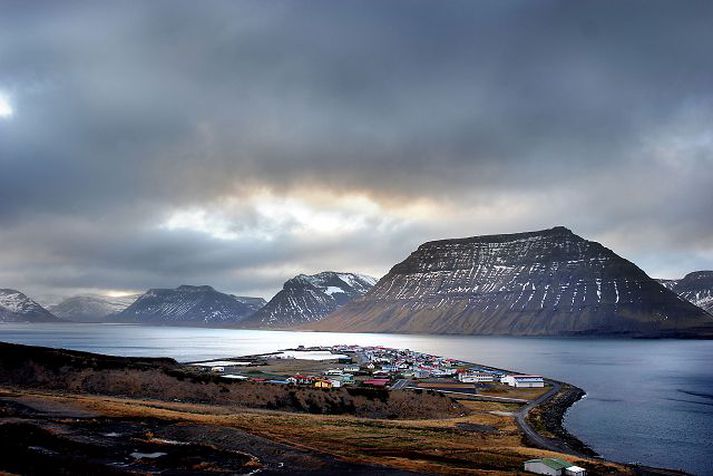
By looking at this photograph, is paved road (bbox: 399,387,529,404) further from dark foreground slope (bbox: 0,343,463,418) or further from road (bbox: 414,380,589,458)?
dark foreground slope (bbox: 0,343,463,418)

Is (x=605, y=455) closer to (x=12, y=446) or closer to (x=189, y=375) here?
(x=12, y=446)

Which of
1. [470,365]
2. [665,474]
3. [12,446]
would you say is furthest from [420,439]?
[470,365]

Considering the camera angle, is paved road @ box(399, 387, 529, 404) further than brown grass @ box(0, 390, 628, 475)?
Yes

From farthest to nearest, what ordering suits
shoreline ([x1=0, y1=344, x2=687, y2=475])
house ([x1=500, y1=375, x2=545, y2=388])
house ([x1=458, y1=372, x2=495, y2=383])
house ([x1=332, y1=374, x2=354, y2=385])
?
house ([x1=458, y1=372, x2=495, y2=383]) → house ([x1=500, y1=375, x2=545, y2=388]) → house ([x1=332, y1=374, x2=354, y2=385]) → shoreline ([x1=0, y1=344, x2=687, y2=475])

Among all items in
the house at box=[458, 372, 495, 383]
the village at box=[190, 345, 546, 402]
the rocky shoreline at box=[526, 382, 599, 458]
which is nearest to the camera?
the rocky shoreline at box=[526, 382, 599, 458]

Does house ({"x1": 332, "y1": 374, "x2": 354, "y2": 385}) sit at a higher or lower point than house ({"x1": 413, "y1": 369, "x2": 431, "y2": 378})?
higher

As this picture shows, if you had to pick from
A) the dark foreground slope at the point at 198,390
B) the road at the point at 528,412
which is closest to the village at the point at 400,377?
the road at the point at 528,412

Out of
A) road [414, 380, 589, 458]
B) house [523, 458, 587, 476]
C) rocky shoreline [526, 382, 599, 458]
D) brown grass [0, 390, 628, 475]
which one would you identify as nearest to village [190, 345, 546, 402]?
road [414, 380, 589, 458]

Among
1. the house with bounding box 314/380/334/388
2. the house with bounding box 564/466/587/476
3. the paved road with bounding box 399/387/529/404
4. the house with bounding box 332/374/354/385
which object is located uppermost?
the house with bounding box 564/466/587/476

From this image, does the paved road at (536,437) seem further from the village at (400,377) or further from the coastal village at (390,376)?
the coastal village at (390,376)

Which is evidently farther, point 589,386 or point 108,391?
point 589,386
